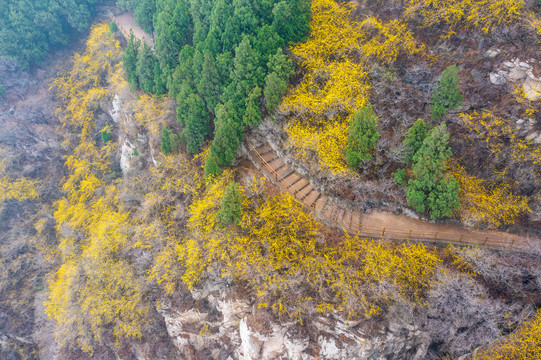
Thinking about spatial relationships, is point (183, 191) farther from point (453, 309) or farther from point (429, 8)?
point (429, 8)

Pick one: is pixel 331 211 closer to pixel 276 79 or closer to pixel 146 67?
pixel 276 79

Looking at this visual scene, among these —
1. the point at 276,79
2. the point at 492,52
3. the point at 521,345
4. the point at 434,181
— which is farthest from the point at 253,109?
the point at 521,345

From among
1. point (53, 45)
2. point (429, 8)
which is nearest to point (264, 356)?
point (429, 8)

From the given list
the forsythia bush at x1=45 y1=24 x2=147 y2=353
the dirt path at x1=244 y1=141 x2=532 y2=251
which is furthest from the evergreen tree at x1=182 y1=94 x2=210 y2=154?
the forsythia bush at x1=45 y1=24 x2=147 y2=353

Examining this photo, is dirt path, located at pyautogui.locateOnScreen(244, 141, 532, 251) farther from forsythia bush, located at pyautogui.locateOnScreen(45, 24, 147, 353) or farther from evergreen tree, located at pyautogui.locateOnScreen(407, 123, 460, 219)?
forsythia bush, located at pyautogui.locateOnScreen(45, 24, 147, 353)

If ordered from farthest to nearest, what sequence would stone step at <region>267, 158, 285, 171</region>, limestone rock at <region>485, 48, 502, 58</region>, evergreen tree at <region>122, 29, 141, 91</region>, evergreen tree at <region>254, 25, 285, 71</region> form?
evergreen tree at <region>122, 29, 141, 91</region> → stone step at <region>267, 158, 285, 171</region> → evergreen tree at <region>254, 25, 285, 71</region> → limestone rock at <region>485, 48, 502, 58</region>

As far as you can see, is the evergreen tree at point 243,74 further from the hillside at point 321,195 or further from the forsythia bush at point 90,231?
the forsythia bush at point 90,231
